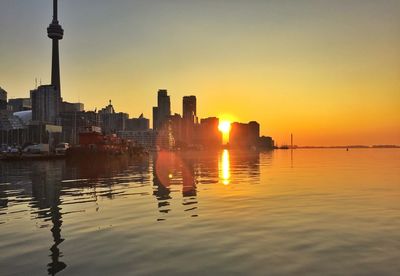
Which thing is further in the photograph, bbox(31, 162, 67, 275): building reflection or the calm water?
bbox(31, 162, 67, 275): building reflection

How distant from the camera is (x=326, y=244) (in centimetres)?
1805

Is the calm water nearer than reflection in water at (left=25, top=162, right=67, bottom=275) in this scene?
Yes

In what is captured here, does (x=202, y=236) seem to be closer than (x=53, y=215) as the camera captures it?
Yes

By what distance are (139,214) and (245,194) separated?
14862 mm

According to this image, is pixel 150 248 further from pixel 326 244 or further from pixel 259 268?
pixel 326 244

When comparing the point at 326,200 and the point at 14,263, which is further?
the point at 326,200

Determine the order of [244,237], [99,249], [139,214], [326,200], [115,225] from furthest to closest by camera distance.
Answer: [326,200] → [139,214] → [115,225] → [244,237] → [99,249]

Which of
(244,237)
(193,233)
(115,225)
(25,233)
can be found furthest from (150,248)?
(25,233)

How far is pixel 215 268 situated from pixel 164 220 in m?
10.6

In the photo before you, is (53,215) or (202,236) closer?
(202,236)

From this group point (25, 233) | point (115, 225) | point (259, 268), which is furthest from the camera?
point (115, 225)

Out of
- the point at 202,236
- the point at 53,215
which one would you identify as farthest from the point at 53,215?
the point at 202,236

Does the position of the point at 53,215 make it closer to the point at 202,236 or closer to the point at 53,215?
the point at 53,215

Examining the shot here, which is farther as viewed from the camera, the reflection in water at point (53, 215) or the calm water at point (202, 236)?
the reflection in water at point (53, 215)
